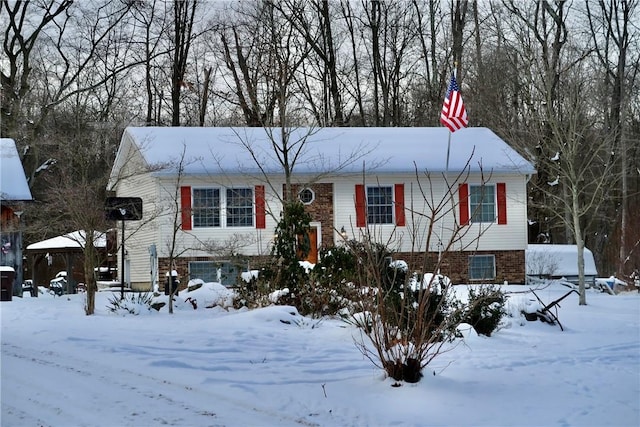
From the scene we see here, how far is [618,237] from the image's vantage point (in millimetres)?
31672

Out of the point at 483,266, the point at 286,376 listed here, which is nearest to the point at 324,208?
the point at 483,266

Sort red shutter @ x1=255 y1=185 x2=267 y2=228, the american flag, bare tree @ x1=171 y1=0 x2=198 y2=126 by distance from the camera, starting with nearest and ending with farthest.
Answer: the american flag < red shutter @ x1=255 y1=185 x2=267 y2=228 < bare tree @ x1=171 y1=0 x2=198 y2=126

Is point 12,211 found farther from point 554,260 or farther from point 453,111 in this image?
point 554,260

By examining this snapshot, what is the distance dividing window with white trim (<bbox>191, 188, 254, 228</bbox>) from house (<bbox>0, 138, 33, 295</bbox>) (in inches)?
185

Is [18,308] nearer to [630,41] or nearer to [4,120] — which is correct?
[4,120]

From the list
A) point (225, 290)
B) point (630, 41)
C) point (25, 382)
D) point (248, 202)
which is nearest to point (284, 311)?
point (225, 290)

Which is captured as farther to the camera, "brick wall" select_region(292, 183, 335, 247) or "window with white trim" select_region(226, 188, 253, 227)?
"brick wall" select_region(292, 183, 335, 247)

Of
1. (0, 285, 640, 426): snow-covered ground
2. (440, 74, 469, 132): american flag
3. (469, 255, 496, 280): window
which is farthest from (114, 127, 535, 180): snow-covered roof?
(0, 285, 640, 426): snow-covered ground

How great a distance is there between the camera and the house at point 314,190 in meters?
25.2

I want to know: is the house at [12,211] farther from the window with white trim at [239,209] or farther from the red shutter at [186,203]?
the window with white trim at [239,209]

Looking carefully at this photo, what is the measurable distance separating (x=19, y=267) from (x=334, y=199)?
9045 mm

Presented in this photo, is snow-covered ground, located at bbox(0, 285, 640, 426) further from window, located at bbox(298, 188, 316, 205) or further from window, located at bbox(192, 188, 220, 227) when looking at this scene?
window, located at bbox(298, 188, 316, 205)

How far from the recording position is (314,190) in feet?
86.8

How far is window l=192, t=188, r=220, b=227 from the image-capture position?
25.6 meters
